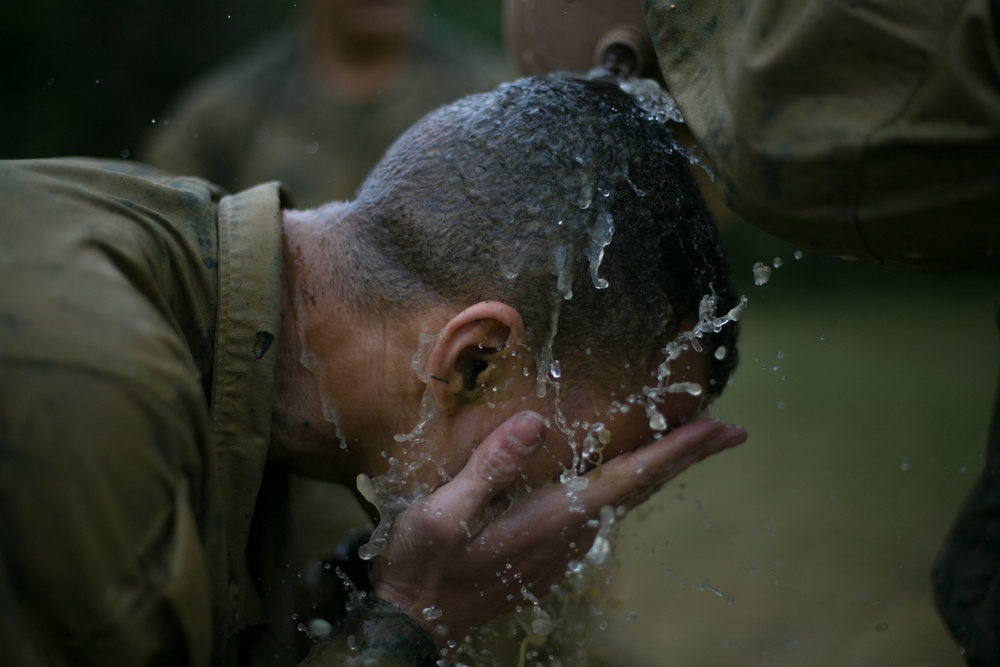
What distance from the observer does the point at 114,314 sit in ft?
4.86

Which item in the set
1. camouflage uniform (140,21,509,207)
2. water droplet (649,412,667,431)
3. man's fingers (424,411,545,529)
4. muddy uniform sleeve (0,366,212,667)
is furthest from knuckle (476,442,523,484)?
camouflage uniform (140,21,509,207)

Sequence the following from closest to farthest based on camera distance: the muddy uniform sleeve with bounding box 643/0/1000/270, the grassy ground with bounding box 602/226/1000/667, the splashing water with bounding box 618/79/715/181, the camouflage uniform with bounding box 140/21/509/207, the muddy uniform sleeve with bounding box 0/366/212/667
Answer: the muddy uniform sleeve with bounding box 0/366/212/667, the muddy uniform sleeve with bounding box 643/0/1000/270, the splashing water with bounding box 618/79/715/181, the grassy ground with bounding box 602/226/1000/667, the camouflage uniform with bounding box 140/21/509/207

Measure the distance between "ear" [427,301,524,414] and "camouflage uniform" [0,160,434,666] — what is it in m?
0.48

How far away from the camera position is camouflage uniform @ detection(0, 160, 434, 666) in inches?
55.4

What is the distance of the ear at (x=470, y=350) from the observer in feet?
6.31

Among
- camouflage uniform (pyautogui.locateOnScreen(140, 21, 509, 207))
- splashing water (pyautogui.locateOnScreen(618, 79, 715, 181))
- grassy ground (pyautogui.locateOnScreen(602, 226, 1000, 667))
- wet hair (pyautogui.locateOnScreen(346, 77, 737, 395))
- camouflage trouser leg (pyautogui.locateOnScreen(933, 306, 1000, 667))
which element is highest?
splashing water (pyautogui.locateOnScreen(618, 79, 715, 181))

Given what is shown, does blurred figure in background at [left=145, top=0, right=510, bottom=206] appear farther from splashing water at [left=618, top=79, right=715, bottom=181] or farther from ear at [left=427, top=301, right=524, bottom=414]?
ear at [left=427, top=301, right=524, bottom=414]

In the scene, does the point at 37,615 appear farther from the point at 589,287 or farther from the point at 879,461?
the point at 879,461

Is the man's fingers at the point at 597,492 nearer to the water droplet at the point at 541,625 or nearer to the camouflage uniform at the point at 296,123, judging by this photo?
the water droplet at the point at 541,625

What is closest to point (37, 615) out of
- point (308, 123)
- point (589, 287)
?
point (589, 287)

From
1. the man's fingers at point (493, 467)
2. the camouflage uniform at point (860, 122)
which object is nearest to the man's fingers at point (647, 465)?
the man's fingers at point (493, 467)

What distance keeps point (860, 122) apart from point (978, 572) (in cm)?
118

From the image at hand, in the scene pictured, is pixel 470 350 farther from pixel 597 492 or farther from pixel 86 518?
pixel 86 518

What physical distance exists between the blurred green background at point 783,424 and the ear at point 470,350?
0.82 metres
